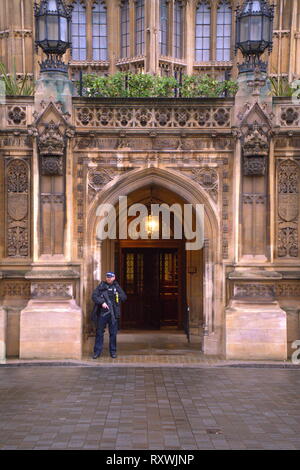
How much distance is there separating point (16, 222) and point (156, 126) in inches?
141

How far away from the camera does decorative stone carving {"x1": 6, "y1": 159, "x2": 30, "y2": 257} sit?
42.2 ft

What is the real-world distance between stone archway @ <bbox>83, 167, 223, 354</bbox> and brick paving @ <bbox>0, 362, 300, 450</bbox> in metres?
1.30

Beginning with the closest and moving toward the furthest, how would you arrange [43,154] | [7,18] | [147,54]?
[43,154], [147,54], [7,18]

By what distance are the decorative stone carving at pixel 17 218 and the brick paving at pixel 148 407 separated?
8.06 ft

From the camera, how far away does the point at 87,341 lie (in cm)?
1320

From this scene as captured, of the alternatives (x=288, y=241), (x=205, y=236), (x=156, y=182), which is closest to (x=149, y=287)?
(x=205, y=236)

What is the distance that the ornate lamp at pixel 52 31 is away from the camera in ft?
41.9

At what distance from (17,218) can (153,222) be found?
16.3ft

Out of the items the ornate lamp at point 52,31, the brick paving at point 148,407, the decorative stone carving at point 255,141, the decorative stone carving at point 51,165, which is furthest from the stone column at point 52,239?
the decorative stone carving at point 255,141

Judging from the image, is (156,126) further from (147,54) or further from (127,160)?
(147,54)

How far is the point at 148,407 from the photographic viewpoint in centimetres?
888

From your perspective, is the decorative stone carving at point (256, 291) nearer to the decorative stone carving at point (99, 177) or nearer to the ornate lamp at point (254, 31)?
the decorative stone carving at point (99, 177)

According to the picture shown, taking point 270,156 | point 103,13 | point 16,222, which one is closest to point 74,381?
point 16,222

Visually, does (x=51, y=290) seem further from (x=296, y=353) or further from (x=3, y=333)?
(x=296, y=353)
